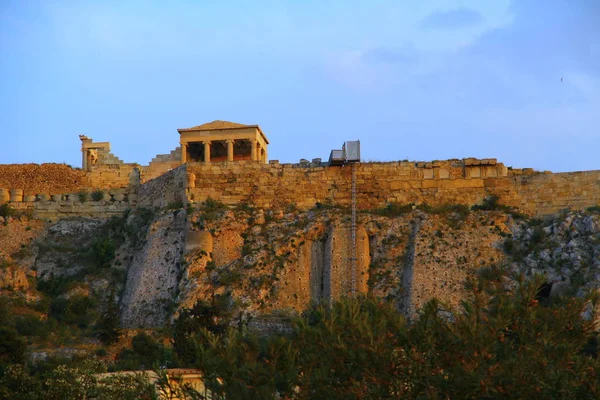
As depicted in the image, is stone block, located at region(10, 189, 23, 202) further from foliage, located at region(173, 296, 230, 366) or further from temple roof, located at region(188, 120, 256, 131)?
foliage, located at region(173, 296, 230, 366)

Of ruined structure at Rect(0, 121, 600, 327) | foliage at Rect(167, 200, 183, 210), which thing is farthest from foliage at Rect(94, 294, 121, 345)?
foliage at Rect(167, 200, 183, 210)

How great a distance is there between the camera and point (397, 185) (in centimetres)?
4159

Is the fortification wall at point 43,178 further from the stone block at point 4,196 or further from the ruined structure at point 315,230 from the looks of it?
the ruined structure at point 315,230

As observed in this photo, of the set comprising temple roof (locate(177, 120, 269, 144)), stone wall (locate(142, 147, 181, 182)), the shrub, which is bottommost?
the shrub

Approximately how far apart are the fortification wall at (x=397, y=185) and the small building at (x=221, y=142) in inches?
140

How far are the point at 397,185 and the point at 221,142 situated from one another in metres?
8.25

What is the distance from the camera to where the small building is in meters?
46.6

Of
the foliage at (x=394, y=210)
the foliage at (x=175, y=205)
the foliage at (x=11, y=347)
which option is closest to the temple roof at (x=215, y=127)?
the foliage at (x=175, y=205)

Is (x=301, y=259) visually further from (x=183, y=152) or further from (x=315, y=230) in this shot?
(x=183, y=152)

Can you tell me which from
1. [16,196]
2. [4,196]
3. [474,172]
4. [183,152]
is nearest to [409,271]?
[474,172]

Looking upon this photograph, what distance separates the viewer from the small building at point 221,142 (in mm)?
46625

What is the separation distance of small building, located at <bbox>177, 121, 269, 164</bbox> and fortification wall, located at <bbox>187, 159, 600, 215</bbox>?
3567 mm

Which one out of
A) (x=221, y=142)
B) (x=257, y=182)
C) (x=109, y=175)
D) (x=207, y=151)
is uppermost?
(x=221, y=142)

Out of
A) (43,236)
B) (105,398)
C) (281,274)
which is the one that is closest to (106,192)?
(43,236)
